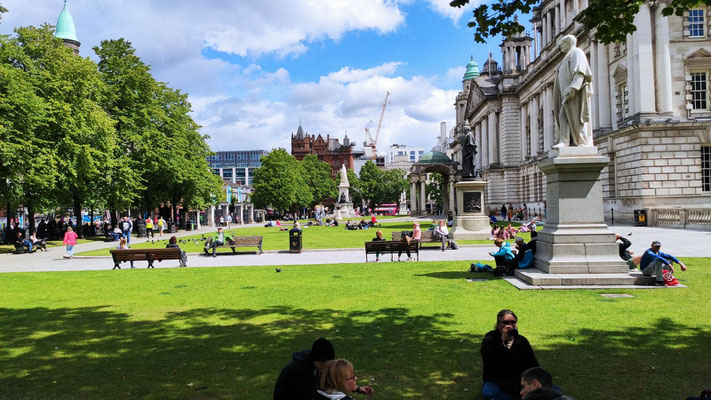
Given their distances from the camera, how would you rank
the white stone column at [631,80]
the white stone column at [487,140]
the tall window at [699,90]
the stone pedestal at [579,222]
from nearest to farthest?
1. the stone pedestal at [579,222]
2. the tall window at [699,90]
3. the white stone column at [631,80]
4. the white stone column at [487,140]

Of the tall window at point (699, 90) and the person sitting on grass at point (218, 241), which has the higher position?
the tall window at point (699, 90)

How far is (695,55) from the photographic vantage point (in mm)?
31031

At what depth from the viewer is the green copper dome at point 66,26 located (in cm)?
6582

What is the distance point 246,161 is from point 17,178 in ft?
512

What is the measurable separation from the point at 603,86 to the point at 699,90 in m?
6.37

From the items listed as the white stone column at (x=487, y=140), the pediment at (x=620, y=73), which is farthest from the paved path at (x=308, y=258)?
the white stone column at (x=487, y=140)

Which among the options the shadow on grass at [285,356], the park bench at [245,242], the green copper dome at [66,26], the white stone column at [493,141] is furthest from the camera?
the white stone column at [493,141]

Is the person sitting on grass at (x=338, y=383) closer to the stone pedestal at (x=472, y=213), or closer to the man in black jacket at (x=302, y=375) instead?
the man in black jacket at (x=302, y=375)

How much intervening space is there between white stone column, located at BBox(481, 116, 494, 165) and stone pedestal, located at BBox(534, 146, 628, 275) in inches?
2373

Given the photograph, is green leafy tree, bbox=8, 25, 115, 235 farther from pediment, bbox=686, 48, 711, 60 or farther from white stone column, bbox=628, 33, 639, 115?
pediment, bbox=686, 48, 711, 60

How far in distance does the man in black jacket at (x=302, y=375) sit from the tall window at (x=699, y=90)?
35.8 metres

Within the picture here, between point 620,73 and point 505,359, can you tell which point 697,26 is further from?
point 505,359

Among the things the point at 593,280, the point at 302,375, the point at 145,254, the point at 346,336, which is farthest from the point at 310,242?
the point at 302,375

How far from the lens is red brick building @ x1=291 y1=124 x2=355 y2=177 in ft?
519
